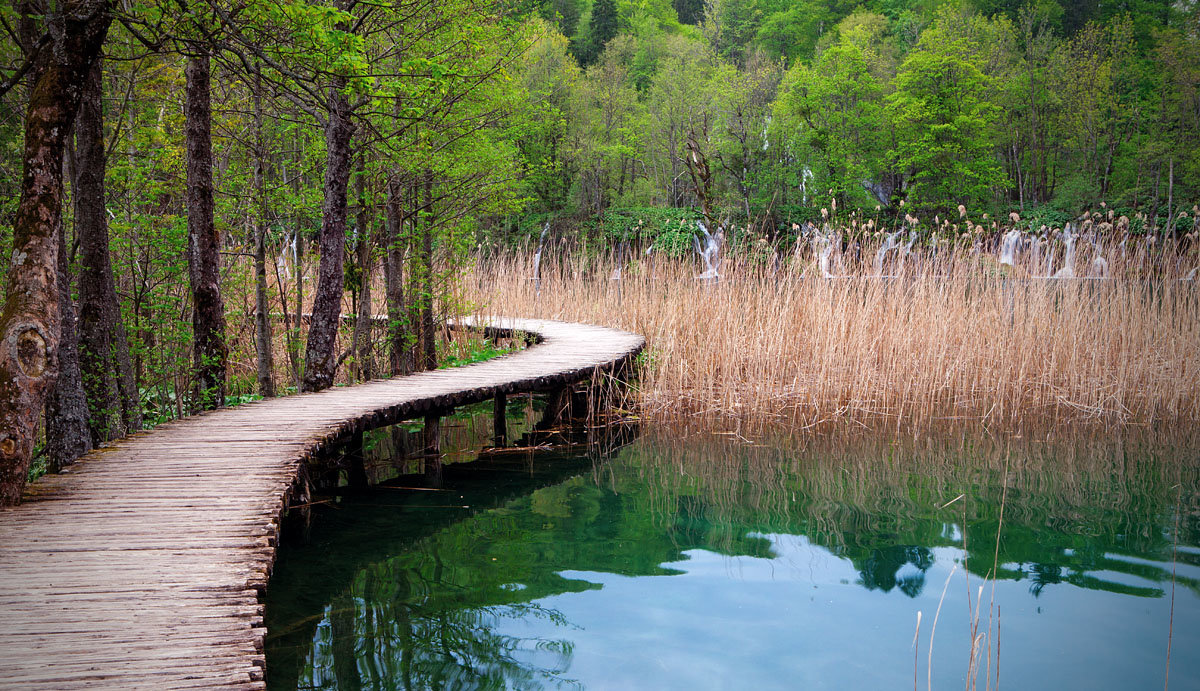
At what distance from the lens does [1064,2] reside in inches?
1280

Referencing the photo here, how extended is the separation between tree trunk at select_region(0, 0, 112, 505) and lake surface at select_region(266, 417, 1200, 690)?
3.84 feet

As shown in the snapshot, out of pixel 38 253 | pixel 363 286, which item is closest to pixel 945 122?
pixel 363 286

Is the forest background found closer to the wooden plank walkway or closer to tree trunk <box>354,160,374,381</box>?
tree trunk <box>354,160,374,381</box>

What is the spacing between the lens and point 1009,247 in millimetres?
7996

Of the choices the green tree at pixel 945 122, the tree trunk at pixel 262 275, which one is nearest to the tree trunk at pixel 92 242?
the tree trunk at pixel 262 275

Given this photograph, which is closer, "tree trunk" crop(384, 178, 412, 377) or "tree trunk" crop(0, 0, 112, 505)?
"tree trunk" crop(0, 0, 112, 505)

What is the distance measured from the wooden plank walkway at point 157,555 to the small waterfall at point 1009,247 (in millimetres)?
5761

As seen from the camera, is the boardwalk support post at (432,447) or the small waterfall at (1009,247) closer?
the boardwalk support post at (432,447)

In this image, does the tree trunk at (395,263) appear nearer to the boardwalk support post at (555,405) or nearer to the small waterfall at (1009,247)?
the boardwalk support post at (555,405)

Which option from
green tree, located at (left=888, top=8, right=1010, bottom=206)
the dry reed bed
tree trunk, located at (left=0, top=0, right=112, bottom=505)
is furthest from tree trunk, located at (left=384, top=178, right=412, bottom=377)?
green tree, located at (left=888, top=8, right=1010, bottom=206)

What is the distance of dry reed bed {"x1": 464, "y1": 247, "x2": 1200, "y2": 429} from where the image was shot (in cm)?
618

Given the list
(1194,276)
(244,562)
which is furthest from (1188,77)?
(244,562)

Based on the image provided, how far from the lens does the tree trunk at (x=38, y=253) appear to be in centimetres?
270

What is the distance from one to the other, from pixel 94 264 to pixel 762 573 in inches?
153
